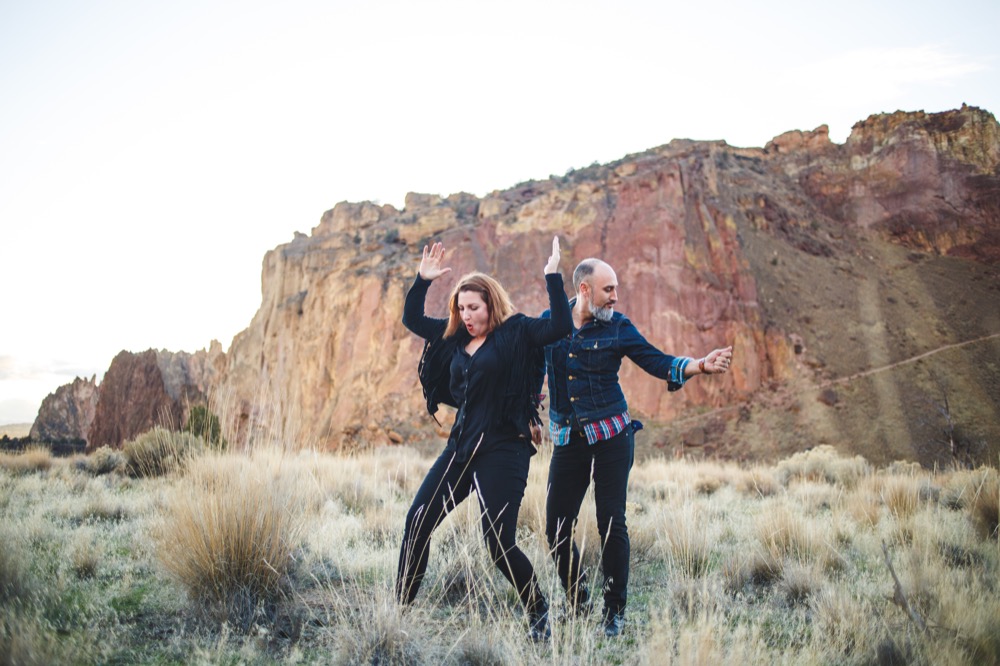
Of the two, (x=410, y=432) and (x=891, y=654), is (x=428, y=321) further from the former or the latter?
(x=410, y=432)

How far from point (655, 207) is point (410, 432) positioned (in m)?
18.0

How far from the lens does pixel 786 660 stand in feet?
8.32

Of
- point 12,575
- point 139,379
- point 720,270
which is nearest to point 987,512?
point 12,575

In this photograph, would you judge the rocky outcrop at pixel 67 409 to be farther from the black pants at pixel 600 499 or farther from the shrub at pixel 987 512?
the shrub at pixel 987 512

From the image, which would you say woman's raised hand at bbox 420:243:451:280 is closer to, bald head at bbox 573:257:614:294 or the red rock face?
bald head at bbox 573:257:614:294

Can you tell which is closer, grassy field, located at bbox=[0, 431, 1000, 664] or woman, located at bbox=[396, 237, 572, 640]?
grassy field, located at bbox=[0, 431, 1000, 664]

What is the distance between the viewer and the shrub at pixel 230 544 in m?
3.26

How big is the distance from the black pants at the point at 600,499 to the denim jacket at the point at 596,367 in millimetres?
175

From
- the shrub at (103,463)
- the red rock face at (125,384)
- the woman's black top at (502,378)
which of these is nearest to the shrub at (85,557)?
the woman's black top at (502,378)

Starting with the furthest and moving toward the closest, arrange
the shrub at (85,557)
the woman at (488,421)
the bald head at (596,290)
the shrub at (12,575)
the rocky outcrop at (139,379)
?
the rocky outcrop at (139,379) < the shrub at (85,557) < the bald head at (596,290) < the woman at (488,421) < the shrub at (12,575)

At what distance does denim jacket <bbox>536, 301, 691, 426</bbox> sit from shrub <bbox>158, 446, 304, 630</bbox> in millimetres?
1793

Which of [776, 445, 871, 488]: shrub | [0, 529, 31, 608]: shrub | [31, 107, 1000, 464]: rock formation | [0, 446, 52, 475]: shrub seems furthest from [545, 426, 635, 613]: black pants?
[31, 107, 1000, 464]: rock formation

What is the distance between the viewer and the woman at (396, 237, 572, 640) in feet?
10.1

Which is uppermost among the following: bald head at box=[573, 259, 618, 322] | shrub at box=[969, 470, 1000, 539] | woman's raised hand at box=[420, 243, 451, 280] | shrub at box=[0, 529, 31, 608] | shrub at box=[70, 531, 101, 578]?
woman's raised hand at box=[420, 243, 451, 280]
